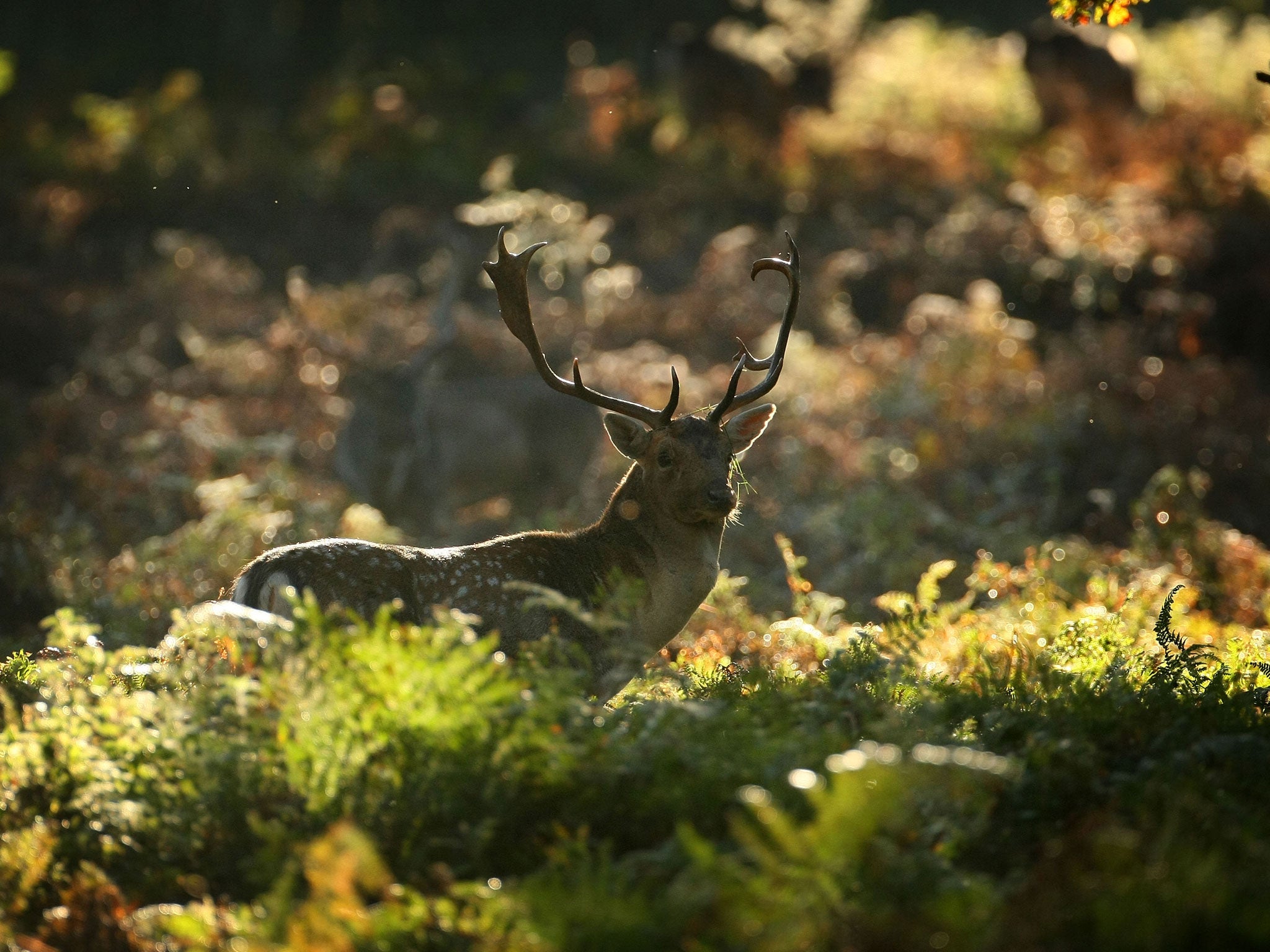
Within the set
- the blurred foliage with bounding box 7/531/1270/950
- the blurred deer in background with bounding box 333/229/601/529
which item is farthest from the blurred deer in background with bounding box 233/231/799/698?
the blurred deer in background with bounding box 333/229/601/529

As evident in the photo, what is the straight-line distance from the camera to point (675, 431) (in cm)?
684

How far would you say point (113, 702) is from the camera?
15.4 ft

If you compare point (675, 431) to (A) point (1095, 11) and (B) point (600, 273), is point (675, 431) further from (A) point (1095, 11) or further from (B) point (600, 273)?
(B) point (600, 273)

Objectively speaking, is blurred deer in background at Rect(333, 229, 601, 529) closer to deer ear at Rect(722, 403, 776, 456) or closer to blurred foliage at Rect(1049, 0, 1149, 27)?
deer ear at Rect(722, 403, 776, 456)

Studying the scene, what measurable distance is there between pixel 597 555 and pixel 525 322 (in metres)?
1.36

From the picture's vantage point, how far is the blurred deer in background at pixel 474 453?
11.8 meters

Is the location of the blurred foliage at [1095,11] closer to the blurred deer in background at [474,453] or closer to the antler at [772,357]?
the antler at [772,357]

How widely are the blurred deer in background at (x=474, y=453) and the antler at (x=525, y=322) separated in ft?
14.6

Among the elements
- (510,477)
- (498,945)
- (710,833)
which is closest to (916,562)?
(510,477)

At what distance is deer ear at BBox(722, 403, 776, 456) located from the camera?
711 cm

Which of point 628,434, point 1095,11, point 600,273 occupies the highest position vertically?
point 1095,11

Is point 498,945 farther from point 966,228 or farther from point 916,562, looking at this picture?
point 966,228

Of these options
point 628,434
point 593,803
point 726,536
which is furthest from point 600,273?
point 593,803

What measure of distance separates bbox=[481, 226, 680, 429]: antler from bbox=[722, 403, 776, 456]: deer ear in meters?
0.38
